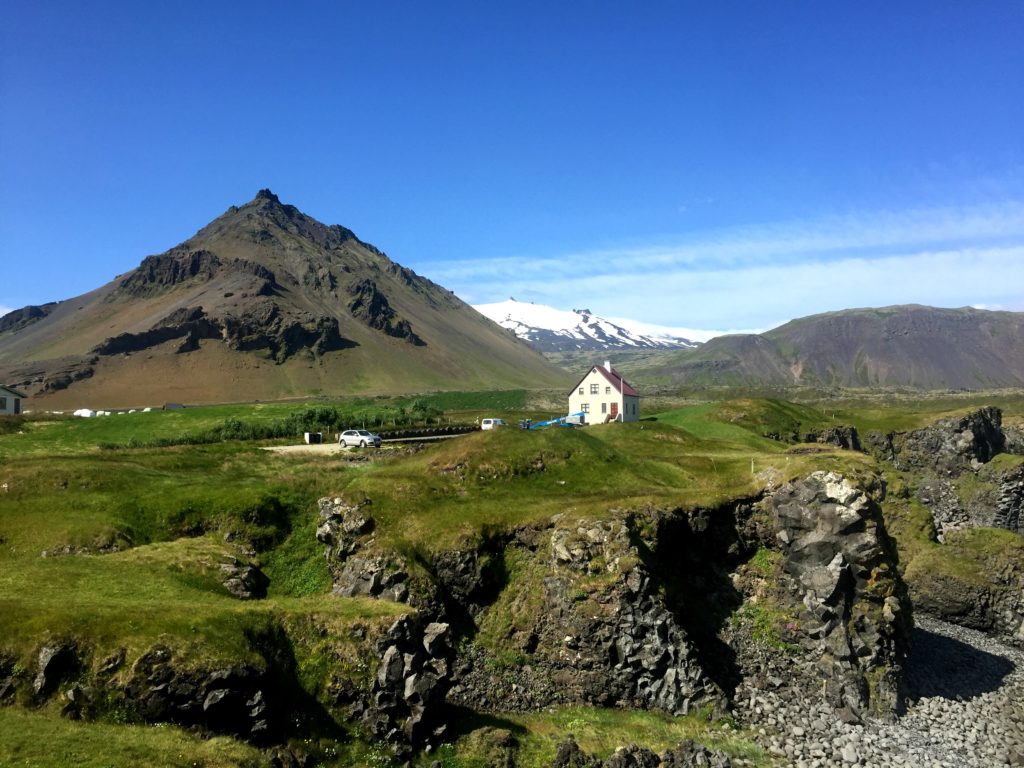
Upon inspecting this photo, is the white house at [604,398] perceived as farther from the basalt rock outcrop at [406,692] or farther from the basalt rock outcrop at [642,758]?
the basalt rock outcrop at [406,692]

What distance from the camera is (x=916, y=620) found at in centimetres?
6400

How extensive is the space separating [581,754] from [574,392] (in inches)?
3284

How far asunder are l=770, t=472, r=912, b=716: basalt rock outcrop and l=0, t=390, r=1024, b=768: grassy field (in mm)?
4486

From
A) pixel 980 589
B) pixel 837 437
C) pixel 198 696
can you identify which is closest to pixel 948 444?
pixel 837 437

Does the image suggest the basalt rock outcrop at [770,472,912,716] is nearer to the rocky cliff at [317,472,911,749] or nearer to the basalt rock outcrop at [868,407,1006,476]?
the rocky cliff at [317,472,911,749]

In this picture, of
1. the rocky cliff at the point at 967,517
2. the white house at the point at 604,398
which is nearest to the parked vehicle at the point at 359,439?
the white house at the point at 604,398

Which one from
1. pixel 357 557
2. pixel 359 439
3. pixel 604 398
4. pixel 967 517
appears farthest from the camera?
pixel 604 398

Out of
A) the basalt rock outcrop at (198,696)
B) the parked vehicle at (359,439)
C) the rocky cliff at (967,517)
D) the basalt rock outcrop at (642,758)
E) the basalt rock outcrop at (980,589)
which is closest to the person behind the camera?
the basalt rock outcrop at (198,696)

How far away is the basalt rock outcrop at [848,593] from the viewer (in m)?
45.1

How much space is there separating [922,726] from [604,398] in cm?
7233

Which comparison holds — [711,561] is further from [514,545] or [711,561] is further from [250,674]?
[250,674]

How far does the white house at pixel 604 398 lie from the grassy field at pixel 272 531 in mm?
23620

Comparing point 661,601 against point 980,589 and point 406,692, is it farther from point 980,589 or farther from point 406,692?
point 980,589

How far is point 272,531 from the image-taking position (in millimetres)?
52281
